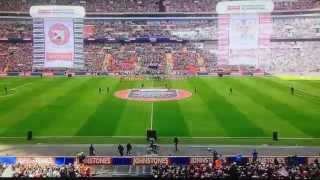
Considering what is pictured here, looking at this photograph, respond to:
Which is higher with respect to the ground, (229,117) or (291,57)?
(291,57)

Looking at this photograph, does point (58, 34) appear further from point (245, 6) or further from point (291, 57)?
point (291, 57)

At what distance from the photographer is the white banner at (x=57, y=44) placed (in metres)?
89.1

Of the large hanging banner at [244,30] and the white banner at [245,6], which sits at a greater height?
the white banner at [245,6]

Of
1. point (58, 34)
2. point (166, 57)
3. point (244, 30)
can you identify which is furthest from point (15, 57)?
point (244, 30)

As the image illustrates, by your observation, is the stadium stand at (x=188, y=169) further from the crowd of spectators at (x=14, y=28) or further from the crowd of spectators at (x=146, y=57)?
the crowd of spectators at (x=14, y=28)

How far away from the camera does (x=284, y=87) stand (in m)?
65.0

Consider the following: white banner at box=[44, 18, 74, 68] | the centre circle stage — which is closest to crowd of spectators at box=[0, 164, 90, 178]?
the centre circle stage

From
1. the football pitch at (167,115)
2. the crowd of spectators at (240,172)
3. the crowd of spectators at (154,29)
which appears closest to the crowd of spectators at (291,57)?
the crowd of spectators at (154,29)

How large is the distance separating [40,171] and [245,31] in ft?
224

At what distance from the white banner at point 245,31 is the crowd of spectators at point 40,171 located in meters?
Answer: 65.2

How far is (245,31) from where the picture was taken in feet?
294

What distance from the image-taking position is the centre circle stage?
55.4 m

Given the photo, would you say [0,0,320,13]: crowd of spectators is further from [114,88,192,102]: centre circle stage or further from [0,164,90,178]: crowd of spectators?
[0,164,90,178]: crowd of spectators

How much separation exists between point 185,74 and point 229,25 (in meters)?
13.4
